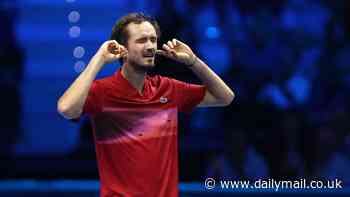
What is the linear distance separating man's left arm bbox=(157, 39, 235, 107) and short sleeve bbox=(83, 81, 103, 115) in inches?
11.9

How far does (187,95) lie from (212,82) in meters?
0.11

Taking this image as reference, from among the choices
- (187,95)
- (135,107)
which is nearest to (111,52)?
(135,107)

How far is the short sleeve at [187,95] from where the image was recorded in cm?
262

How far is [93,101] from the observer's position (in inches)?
94.8

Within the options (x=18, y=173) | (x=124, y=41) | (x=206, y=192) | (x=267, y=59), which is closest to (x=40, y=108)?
(x=18, y=173)

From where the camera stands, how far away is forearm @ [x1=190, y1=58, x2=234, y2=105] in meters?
2.62

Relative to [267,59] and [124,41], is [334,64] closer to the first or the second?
[267,59]

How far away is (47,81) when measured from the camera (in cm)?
407

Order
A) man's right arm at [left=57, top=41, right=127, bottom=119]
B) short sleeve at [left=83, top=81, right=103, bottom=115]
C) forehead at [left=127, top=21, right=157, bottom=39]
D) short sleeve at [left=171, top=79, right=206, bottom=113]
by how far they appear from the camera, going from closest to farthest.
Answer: man's right arm at [left=57, top=41, right=127, bottom=119]
short sleeve at [left=83, top=81, right=103, bottom=115]
forehead at [left=127, top=21, right=157, bottom=39]
short sleeve at [left=171, top=79, right=206, bottom=113]

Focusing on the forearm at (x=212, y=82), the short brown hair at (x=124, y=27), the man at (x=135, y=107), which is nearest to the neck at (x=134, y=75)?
the man at (x=135, y=107)

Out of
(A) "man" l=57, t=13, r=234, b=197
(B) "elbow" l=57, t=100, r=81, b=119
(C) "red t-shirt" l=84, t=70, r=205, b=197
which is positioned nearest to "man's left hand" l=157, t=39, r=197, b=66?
(A) "man" l=57, t=13, r=234, b=197

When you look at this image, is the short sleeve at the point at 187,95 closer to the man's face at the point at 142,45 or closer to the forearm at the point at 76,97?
the man's face at the point at 142,45

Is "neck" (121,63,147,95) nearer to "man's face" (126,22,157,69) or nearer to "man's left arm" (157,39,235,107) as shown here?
"man's face" (126,22,157,69)

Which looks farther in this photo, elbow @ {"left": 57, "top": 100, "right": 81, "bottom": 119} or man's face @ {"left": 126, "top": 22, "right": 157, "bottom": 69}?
man's face @ {"left": 126, "top": 22, "right": 157, "bottom": 69}
